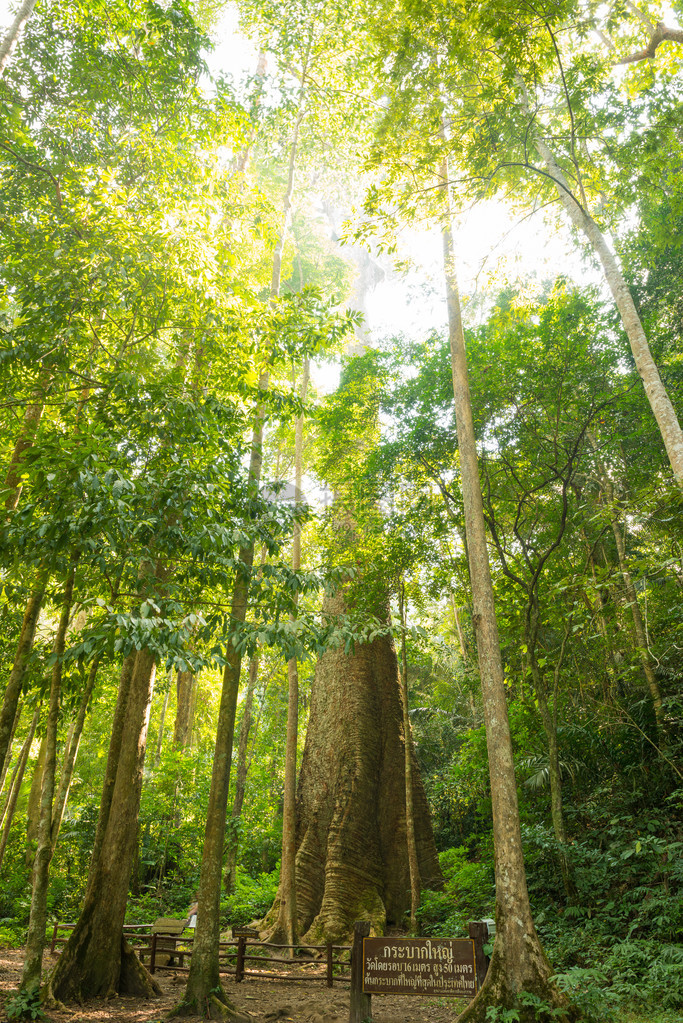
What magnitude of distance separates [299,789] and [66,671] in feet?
17.7

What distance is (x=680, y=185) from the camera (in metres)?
8.57

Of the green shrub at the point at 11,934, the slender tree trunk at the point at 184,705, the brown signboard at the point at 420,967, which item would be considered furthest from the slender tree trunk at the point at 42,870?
the slender tree trunk at the point at 184,705

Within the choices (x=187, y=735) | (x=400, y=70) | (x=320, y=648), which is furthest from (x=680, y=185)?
(x=187, y=735)

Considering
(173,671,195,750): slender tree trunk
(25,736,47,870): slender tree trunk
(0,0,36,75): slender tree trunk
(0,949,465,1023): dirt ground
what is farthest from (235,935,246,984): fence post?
(0,0,36,75): slender tree trunk

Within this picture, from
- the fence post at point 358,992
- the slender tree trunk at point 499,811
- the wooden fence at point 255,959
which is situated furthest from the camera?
the wooden fence at point 255,959

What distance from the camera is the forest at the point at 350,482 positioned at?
591 centimetres

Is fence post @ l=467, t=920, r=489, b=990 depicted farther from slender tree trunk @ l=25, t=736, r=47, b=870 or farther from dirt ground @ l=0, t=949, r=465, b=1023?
slender tree trunk @ l=25, t=736, r=47, b=870

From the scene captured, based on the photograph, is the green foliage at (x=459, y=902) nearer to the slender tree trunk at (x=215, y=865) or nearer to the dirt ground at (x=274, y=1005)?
the dirt ground at (x=274, y=1005)

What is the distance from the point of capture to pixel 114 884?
21.3 ft

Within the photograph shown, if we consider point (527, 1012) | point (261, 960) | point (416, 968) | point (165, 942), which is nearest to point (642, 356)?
point (527, 1012)

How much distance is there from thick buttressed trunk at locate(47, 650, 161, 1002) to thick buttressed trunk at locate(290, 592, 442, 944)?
11.2 feet

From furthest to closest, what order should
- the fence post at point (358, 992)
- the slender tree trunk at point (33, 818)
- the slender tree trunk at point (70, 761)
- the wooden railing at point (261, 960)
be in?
the slender tree trunk at point (33, 818)
the wooden railing at point (261, 960)
the slender tree trunk at point (70, 761)
the fence post at point (358, 992)

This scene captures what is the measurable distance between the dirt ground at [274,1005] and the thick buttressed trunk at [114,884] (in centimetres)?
23

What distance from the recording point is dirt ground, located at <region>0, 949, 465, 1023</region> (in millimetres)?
5691
